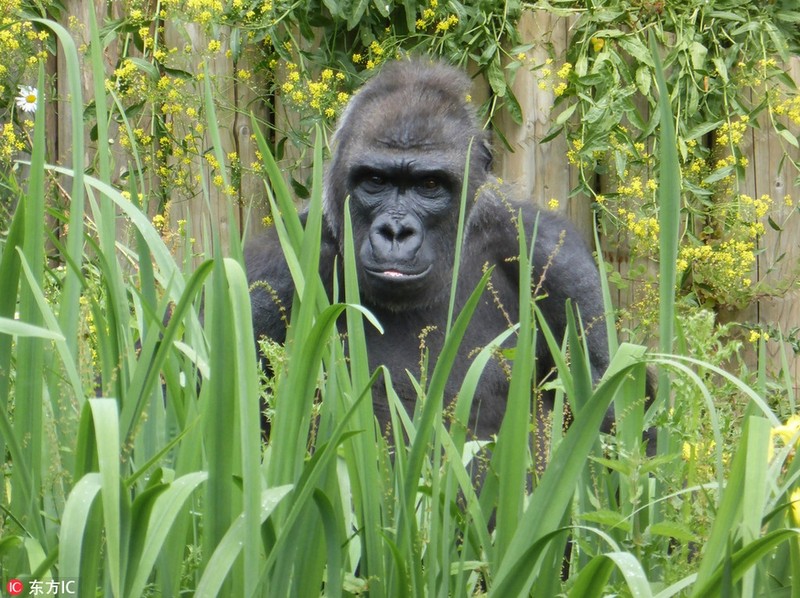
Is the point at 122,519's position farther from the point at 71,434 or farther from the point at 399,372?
the point at 399,372

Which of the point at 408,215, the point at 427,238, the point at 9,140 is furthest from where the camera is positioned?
the point at 9,140

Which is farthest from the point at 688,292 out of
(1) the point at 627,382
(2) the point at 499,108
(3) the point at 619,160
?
(1) the point at 627,382

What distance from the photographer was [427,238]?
376cm

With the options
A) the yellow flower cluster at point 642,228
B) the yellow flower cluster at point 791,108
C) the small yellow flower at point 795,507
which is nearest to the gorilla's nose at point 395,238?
the yellow flower cluster at point 642,228

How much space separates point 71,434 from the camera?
184cm

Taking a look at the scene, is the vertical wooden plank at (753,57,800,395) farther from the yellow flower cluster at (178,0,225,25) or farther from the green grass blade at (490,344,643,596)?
the green grass blade at (490,344,643,596)

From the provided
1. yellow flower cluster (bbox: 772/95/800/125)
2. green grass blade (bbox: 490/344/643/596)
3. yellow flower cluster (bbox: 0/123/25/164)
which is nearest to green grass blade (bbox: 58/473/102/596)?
green grass blade (bbox: 490/344/643/596)

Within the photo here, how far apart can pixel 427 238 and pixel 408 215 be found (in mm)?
146

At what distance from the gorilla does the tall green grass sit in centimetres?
182

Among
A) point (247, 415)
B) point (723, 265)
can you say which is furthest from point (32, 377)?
point (723, 265)

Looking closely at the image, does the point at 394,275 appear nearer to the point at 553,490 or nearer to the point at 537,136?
the point at 553,490

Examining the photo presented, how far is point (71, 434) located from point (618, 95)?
12.0ft

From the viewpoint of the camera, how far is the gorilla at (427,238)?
12.3 ft

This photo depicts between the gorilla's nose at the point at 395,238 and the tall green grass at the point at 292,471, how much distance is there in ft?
5.29
